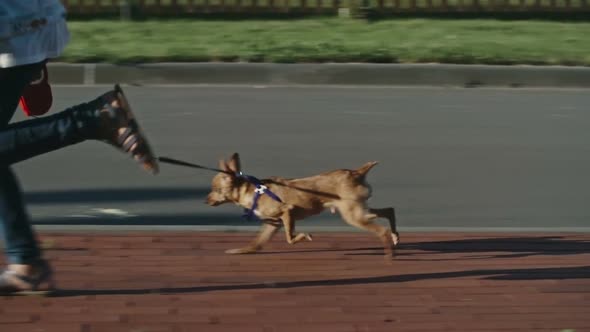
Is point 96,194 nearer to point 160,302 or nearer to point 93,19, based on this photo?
point 160,302

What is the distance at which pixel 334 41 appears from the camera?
46.8ft

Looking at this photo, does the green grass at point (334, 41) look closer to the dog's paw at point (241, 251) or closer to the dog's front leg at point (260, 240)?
the dog's front leg at point (260, 240)

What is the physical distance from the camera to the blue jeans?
185 inches

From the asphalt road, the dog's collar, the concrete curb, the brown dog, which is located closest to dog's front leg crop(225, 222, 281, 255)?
the brown dog

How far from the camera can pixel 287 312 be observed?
490cm

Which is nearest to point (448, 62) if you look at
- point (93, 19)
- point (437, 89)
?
point (437, 89)

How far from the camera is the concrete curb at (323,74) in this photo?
1251 centimetres

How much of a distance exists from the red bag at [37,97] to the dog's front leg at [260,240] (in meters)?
1.28

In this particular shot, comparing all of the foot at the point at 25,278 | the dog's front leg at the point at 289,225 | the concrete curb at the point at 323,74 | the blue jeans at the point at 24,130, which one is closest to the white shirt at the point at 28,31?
the blue jeans at the point at 24,130

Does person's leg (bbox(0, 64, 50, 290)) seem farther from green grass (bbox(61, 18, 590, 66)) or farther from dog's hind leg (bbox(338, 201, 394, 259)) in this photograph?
green grass (bbox(61, 18, 590, 66))

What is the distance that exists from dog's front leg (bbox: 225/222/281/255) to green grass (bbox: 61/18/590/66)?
699 cm

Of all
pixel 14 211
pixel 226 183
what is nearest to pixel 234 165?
pixel 226 183

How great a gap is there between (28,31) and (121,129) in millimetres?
527

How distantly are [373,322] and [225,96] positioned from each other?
738 centimetres
